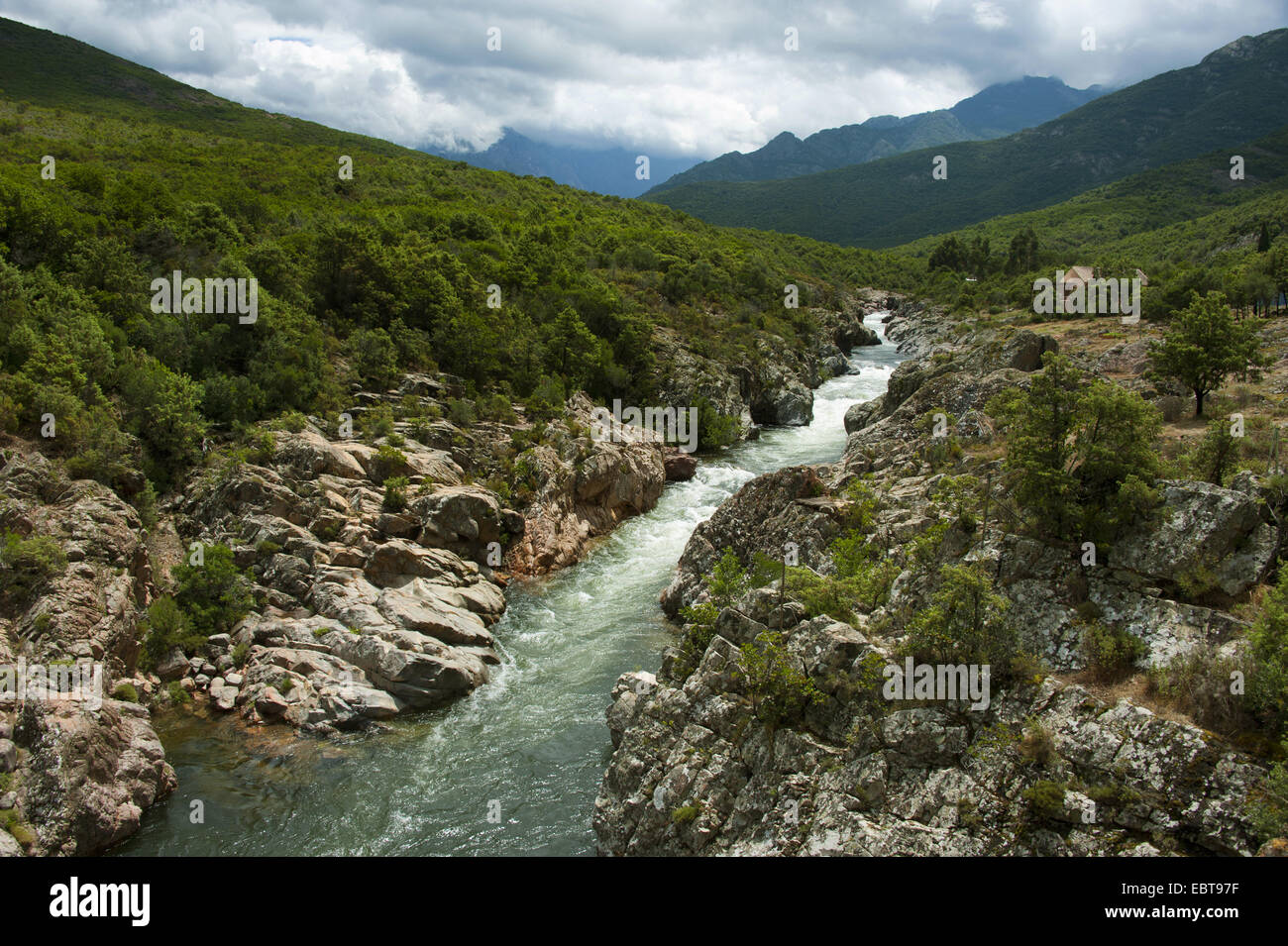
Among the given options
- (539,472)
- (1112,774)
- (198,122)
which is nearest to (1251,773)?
(1112,774)

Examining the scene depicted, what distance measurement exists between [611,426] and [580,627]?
578 inches

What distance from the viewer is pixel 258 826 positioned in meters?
14.3

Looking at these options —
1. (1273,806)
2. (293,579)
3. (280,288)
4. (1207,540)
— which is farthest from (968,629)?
(280,288)

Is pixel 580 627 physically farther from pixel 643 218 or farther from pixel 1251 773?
pixel 643 218

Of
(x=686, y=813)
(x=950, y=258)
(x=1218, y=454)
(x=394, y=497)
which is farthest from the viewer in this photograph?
(x=950, y=258)

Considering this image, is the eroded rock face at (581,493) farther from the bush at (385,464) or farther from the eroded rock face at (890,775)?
the eroded rock face at (890,775)

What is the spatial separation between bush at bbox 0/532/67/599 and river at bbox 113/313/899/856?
4524 mm

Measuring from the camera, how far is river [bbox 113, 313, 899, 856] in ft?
46.4

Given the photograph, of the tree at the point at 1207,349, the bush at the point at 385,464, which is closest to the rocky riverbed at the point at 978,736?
the tree at the point at 1207,349

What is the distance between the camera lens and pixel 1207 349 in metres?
17.0

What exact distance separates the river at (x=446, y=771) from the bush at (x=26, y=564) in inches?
178

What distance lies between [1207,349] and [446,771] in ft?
69.4

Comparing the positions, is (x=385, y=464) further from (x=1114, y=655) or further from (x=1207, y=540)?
(x=1207, y=540)

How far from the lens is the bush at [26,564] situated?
16.6 meters
